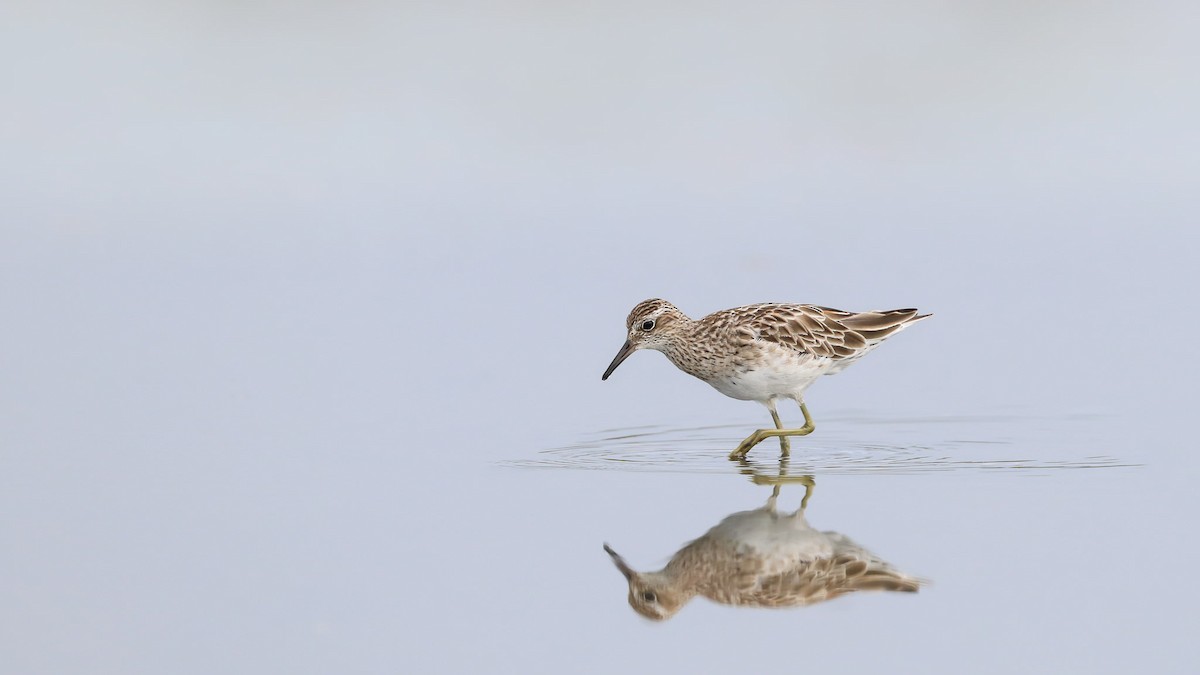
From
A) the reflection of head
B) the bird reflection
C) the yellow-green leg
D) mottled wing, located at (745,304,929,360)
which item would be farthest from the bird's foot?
the reflection of head

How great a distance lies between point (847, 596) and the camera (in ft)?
25.4

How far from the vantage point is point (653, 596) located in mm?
7766

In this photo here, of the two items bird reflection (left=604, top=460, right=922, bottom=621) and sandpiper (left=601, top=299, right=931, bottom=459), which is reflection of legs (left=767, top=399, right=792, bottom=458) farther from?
bird reflection (left=604, top=460, right=922, bottom=621)

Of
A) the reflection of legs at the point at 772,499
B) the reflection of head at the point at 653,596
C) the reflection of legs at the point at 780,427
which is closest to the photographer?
the reflection of head at the point at 653,596

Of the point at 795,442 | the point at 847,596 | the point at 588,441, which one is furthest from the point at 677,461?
the point at 847,596

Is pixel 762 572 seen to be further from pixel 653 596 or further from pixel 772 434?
pixel 772 434

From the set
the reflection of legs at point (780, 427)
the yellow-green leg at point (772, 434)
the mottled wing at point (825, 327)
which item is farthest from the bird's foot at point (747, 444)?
the mottled wing at point (825, 327)

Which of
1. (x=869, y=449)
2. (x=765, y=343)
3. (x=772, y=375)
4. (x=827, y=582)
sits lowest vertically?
(x=827, y=582)

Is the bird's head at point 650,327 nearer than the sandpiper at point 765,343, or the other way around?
the sandpiper at point 765,343

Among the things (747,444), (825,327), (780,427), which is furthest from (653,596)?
(825,327)

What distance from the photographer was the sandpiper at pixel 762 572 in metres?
7.75

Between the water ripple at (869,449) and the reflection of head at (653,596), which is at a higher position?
the water ripple at (869,449)

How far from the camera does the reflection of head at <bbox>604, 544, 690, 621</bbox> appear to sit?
25.0ft

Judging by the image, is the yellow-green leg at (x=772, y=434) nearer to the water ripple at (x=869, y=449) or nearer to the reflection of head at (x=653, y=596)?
the water ripple at (x=869, y=449)
